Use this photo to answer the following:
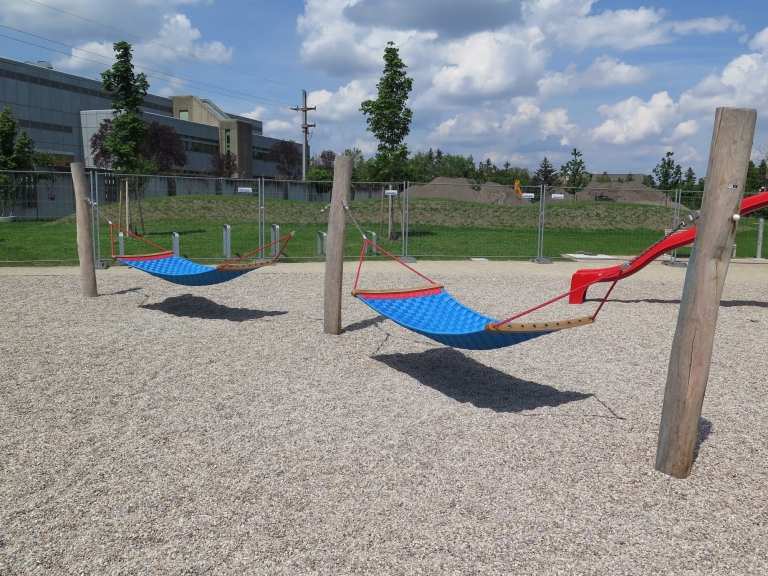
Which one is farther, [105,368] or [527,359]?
[527,359]

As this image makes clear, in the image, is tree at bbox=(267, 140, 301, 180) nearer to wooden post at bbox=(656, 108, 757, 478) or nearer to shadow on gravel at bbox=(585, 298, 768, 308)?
shadow on gravel at bbox=(585, 298, 768, 308)

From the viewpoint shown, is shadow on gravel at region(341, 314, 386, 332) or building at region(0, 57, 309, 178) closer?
shadow on gravel at region(341, 314, 386, 332)

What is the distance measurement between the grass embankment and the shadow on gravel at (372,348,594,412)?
365 inches

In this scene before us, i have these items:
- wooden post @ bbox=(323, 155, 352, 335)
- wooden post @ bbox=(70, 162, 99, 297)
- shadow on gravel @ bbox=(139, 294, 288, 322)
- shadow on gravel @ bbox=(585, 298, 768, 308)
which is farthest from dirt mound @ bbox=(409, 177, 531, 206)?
wooden post @ bbox=(323, 155, 352, 335)

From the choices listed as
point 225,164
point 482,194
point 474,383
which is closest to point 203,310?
point 474,383

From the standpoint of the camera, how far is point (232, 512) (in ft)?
11.1

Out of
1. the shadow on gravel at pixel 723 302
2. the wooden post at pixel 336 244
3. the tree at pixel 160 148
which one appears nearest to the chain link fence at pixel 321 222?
the shadow on gravel at pixel 723 302

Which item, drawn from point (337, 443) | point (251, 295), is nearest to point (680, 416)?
point (337, 443)

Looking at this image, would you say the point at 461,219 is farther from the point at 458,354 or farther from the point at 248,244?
the point at 458,354

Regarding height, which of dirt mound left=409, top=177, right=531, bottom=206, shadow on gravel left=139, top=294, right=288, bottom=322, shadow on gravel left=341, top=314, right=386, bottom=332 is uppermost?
dirt mound left=409, top=177, right=531, bottom=206

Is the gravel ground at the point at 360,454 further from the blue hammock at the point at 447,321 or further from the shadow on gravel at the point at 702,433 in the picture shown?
the blue hammock at the point at 447,321

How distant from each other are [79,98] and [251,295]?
5232 cm

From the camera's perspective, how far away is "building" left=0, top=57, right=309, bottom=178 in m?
47.5

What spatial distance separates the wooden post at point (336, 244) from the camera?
7344mm
